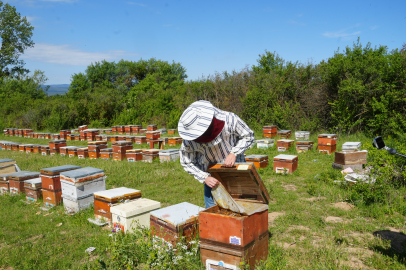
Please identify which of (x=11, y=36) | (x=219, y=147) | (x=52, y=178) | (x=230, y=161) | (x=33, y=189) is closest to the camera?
(x=230, y=161)

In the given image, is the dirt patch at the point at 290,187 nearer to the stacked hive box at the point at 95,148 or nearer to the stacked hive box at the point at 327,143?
the stacked hive box at the point at 327,143

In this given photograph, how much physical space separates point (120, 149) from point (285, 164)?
5.61 metres

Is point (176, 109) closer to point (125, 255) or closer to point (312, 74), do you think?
point (312, 74)

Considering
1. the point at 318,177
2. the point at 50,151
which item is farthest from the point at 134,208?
the point at 50,151

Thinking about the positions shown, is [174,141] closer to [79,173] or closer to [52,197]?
[52,197]

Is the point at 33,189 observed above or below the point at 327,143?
below

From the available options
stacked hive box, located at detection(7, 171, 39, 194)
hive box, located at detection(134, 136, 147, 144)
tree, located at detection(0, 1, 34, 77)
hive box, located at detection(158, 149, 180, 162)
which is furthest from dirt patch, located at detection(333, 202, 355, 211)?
tree, located at detection(0, 1, 34, 77)

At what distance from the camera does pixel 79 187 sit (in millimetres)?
4797

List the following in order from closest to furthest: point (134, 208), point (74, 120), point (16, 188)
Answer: point (134, 208) < point (16, 188) < point (74, 120)

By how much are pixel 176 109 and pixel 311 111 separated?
10.2 metres

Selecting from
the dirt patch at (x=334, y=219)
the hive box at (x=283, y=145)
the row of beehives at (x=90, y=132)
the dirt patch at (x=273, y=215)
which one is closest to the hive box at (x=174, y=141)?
the row of beehives at (x=90, y=132)

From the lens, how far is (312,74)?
15312 mm

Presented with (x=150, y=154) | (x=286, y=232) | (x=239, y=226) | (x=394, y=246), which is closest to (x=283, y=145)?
(x=150, y=154)

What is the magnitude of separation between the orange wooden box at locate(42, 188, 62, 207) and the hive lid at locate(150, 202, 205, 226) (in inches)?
116
